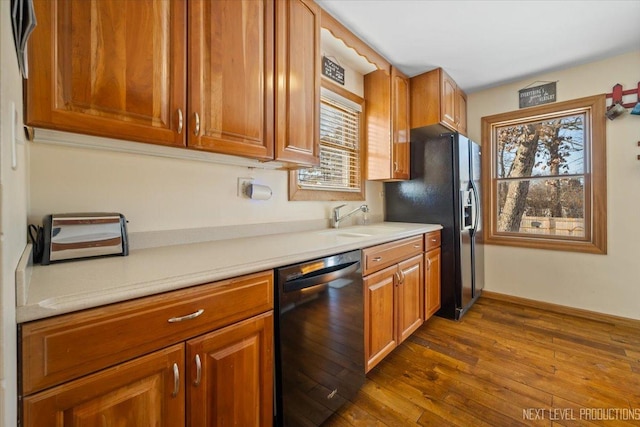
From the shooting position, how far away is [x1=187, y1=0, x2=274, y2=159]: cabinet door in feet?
3.79

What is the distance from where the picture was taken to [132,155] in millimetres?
1262

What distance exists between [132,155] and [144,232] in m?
0.37

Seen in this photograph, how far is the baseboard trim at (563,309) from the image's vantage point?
7.98 feet

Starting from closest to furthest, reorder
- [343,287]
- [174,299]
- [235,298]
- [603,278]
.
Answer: [174,299]
[235,298]
[343,287]
[603,278]

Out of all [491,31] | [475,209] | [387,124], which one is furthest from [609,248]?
[387,124]

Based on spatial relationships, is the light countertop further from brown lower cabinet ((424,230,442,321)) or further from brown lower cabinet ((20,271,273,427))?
brown lower cabinet ((424,230,442,321))

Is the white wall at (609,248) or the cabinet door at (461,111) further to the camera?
the cabinet door at (461,111)

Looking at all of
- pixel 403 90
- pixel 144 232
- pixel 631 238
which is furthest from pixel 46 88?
pixel 631 238

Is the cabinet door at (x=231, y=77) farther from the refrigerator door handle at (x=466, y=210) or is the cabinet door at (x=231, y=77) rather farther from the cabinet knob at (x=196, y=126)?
the refrigerator door handle at (x=466, y=210)

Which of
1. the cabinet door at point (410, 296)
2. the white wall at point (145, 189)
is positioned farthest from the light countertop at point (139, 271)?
the cabinet door at point (410, 296)

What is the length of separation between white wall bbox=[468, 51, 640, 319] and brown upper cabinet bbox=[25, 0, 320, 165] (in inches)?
107

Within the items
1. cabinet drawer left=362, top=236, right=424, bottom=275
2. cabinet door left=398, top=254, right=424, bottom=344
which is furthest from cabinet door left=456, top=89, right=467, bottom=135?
cabinet door left=398, top=254, right=424, bottom=344

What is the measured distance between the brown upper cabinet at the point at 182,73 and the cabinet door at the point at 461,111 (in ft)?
6.60

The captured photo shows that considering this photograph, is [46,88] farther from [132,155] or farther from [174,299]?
[174,299]
